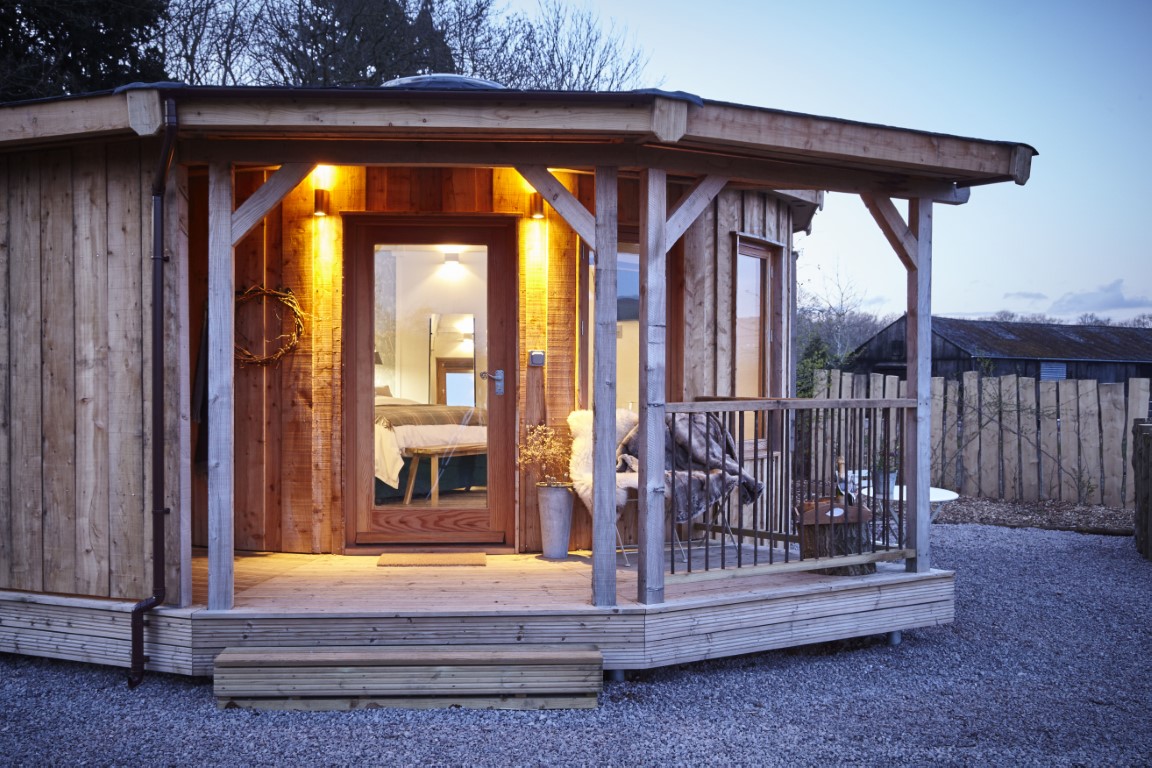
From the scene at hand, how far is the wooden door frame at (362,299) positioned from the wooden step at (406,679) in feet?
5.62

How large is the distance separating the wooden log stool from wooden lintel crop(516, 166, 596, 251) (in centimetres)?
188

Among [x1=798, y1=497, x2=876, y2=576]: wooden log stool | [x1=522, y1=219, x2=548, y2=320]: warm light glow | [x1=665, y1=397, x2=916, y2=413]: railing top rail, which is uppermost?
[x1=522, y1=219, x2=548, y2=320]: warm light glow

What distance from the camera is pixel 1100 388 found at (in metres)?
9.83

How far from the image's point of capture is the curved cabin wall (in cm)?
416

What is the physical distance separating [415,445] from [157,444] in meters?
1.79

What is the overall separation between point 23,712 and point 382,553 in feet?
6.84

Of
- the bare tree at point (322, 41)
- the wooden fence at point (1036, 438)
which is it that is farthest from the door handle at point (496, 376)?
the bare tree at point (322, 41)

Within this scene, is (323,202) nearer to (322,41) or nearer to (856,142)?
(856,142)

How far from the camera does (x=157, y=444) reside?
405 cm

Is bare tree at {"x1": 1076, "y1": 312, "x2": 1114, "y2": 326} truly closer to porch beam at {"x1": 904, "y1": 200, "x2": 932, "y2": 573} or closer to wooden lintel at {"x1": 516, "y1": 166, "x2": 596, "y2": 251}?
porch beam at {"x1": 904, "y1": 200, "x2": 932, "y2": 573}

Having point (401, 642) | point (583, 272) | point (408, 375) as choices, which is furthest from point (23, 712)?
point (583, 272)

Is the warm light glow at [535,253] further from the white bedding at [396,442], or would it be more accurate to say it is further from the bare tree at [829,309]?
the bare tree at [829,309]

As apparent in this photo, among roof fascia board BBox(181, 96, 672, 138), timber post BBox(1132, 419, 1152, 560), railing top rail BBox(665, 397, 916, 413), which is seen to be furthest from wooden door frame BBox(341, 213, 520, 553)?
timber post BBox(1132, 419, 1152, 560)

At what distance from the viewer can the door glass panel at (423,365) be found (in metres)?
5.60
